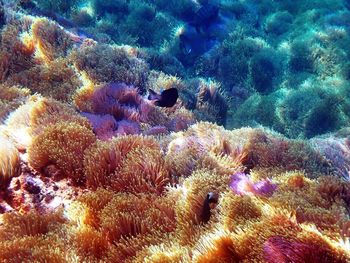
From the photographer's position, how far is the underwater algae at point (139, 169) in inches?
77.2


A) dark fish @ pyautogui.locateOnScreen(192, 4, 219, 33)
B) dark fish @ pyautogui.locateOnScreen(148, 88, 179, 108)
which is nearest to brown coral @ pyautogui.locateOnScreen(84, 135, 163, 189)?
dark fish @ pyautogui.locateOnScreen(148, 88, 179, 108)

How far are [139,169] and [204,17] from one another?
696 centimetres

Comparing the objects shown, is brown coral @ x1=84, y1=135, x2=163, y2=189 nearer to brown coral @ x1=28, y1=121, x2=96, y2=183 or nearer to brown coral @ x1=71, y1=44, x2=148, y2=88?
brown coral @ x1=28, y1=121, x2=96, y2=183

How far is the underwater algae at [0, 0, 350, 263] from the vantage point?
1960mm

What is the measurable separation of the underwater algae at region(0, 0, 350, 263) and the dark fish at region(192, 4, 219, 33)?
287 cm

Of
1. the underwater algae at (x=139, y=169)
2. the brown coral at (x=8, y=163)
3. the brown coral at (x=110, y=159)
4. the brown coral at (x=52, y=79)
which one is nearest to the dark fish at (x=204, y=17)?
the underwater algae at (x=139, y=169)

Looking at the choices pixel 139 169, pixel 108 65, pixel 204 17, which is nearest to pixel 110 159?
pixel 139 169

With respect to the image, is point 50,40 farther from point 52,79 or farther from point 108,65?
point 108,65

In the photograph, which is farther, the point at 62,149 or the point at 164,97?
the point at 164,97

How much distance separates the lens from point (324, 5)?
1012cm

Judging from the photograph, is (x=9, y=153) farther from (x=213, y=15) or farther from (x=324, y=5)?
(x=324, y=5)

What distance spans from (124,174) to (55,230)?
24.9 inches

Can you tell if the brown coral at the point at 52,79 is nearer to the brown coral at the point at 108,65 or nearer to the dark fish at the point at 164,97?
the brown coral at the point at 108,65

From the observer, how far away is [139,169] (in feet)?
8.79
